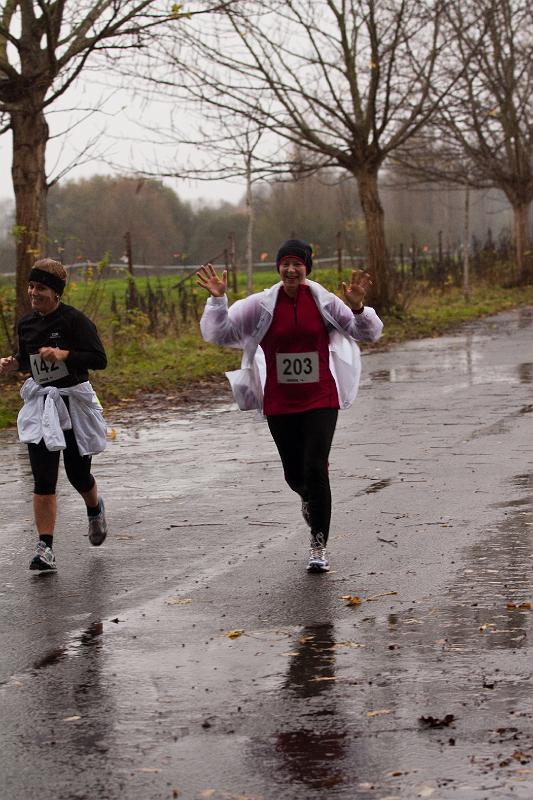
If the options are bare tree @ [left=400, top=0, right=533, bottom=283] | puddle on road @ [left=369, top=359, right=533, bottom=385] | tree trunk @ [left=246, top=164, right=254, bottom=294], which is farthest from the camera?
bare tree @ [left=400, top=0, right=533, bottom=283]

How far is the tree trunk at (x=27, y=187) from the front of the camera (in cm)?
1631

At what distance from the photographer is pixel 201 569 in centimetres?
729

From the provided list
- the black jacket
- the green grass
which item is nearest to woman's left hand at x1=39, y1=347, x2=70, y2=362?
the black jacket

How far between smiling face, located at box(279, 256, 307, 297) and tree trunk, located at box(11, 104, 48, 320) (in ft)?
30.3

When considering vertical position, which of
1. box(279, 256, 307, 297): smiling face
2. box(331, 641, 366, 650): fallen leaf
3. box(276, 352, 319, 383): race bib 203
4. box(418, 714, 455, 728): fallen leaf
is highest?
box(279, 256, 307, 297): smiling face

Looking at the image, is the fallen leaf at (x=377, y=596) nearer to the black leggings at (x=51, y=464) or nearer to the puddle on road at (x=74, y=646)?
the puddle on road at (x=74, y=646)

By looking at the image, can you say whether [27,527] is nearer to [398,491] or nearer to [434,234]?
[398,491]

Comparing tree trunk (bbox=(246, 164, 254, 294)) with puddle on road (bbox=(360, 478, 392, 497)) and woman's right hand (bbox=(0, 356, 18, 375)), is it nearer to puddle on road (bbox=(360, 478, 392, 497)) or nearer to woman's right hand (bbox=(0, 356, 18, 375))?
puddle on road (bbox=(360, 478, 392, 497))

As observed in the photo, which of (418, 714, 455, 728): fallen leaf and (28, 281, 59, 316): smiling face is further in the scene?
(28, 281, 59, 316): smiling face

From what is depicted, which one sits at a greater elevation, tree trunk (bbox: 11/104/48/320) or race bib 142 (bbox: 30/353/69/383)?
tree trunk (bbox: 11/104/48/320)

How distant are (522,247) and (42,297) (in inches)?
1457

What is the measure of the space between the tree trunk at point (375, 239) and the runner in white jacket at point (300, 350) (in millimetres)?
20019

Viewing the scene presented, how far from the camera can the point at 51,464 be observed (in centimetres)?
773

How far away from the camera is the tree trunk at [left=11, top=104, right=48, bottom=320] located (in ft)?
53.5
